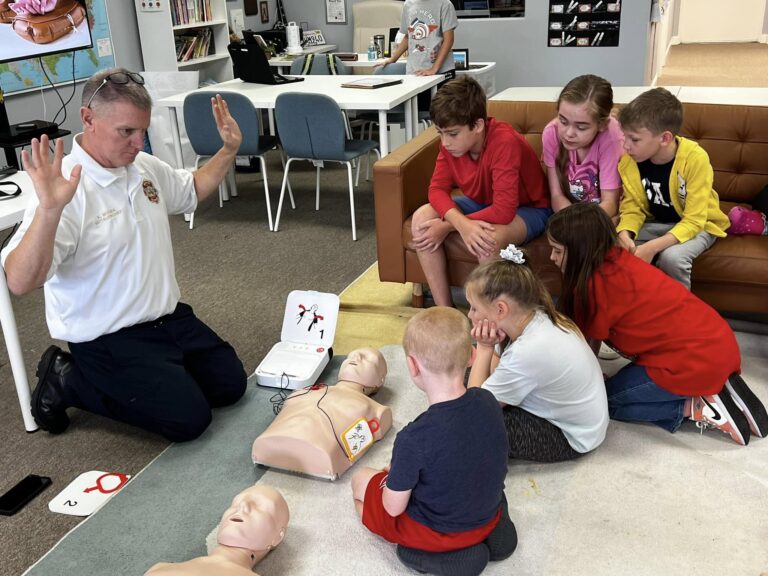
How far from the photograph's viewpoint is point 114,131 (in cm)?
207

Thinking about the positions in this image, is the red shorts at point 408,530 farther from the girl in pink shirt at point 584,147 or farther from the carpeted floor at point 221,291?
the girl in pink shirt at point 584,147

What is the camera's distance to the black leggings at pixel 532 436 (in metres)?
2.06

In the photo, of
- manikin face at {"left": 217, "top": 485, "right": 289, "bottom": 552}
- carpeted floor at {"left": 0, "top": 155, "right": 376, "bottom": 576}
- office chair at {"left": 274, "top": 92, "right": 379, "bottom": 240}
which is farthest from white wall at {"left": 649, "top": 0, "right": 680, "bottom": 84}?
manikin face at {"left": 217, "top": 485, "right": 289, "bottom": 552}

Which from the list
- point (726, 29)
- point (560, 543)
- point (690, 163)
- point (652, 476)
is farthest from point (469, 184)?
point (726, 29)

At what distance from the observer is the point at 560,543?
1812mm

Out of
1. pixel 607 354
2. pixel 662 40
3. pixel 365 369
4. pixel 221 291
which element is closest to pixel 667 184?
pixel 607 354

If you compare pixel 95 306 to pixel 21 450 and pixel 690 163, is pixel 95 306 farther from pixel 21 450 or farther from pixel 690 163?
pixel 690 163

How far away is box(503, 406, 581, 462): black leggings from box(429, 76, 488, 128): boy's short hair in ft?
3.32

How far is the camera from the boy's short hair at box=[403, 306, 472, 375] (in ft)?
5.13

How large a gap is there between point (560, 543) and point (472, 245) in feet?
3.78

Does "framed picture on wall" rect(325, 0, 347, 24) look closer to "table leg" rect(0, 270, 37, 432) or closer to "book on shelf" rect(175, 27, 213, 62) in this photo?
"book on shelf" rect(175, 27, 213, 62)

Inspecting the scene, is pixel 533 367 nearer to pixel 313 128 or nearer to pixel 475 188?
pixel 475 188

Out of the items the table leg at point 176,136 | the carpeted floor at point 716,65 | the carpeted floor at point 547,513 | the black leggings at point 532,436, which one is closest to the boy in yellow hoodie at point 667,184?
the carpeted floor at point 547,513

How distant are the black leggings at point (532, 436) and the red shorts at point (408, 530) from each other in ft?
1.11
